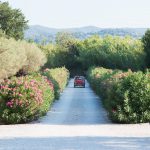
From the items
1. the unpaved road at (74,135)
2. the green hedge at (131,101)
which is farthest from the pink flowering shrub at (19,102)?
the green hedge at (131,101)

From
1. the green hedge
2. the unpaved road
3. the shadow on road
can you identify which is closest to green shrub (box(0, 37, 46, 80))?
the unpaved road

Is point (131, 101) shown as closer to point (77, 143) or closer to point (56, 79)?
point (77, 143)

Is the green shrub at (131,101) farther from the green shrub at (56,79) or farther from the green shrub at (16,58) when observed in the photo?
the green shrub at (16,58)

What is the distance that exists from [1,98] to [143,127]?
5.84 metres

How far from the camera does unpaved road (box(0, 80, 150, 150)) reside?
47.2ft

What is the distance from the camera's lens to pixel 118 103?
21.4 meters

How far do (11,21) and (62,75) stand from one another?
32.9 meters

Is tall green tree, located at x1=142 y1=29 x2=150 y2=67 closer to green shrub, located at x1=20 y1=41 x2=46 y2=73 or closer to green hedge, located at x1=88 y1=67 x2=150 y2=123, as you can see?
green shrub, located at x1=20 y1=41 x2=46 y2=73

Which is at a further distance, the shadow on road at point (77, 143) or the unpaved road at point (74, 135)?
the unpaved road at point (74, 135)

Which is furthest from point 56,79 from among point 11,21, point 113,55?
point 11,21

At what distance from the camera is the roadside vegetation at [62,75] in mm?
21109

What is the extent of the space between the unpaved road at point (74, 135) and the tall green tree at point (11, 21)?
62.2 metres

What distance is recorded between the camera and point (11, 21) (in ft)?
280

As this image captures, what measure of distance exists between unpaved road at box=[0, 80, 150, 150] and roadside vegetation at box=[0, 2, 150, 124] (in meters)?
0.83
